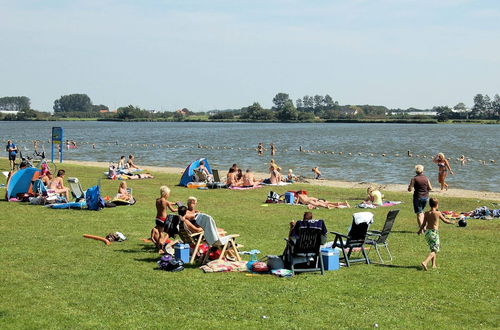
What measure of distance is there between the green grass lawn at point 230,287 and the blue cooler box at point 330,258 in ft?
0.66

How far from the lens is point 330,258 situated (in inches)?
442

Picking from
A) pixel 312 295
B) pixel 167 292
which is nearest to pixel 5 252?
pixel 167 292

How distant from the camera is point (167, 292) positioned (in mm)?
9688

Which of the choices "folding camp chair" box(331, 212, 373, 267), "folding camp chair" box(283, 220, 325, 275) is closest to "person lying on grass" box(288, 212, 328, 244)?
"folding camp chair" box(283, 220, 325, 275)

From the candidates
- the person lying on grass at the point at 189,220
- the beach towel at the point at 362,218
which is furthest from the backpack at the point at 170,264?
the beach towel at the point at 362,218

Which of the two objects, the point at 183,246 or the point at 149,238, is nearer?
the point at 183,246

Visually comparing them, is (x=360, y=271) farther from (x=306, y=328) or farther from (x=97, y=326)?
(x=97, y=326)

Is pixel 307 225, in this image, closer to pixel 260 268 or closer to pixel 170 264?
pixel 260 268

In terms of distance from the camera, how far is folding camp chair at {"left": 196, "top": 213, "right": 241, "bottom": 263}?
11633 mm

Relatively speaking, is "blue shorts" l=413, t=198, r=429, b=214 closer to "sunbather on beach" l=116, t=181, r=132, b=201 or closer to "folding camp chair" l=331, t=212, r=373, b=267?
"folding camp chair" l=331, t=212, r=373, b=267

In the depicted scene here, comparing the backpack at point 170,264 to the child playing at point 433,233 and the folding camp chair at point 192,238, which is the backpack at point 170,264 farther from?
the child playing at point 433,233

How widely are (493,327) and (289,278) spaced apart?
3.47m

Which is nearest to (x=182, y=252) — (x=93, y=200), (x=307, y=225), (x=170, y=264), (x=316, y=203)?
(x=170, y=264)

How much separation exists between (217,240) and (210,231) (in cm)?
21
